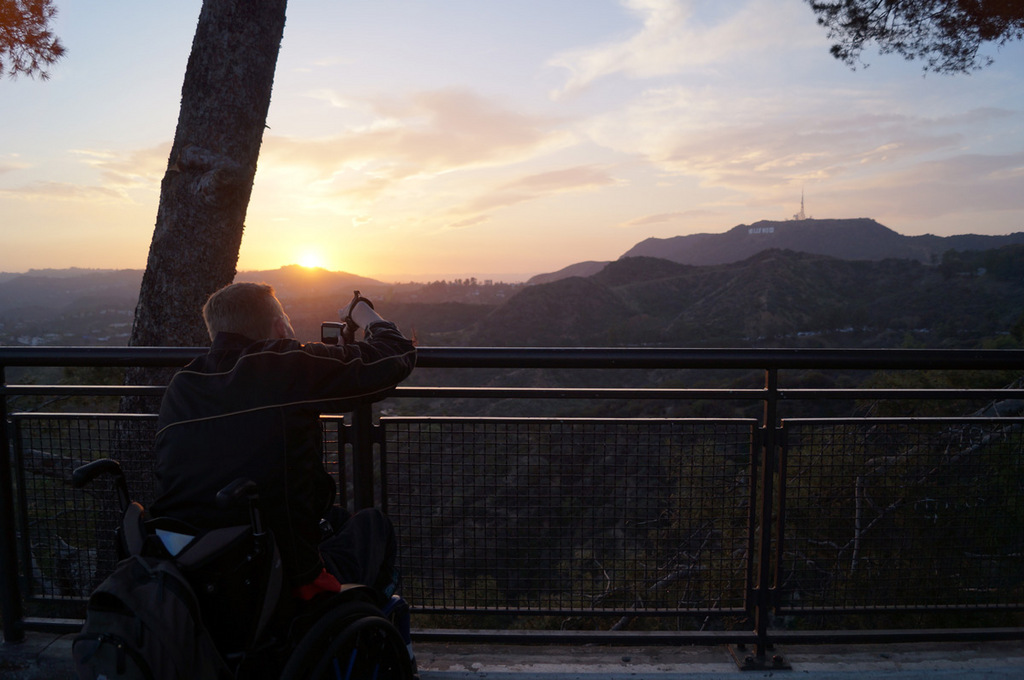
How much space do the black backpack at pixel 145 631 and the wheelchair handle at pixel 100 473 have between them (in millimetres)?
338

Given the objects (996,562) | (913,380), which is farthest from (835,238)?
(996,562)

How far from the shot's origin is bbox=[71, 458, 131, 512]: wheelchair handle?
192 centimetres

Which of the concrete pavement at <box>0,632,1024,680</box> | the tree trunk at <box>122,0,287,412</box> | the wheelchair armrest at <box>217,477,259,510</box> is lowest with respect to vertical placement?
the concrete pavement at <box>0,632,1024,680</box>

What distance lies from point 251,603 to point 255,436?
1.48 ft

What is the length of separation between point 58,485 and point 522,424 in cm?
214

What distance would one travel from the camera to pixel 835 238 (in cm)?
5231

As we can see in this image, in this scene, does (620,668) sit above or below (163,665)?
below

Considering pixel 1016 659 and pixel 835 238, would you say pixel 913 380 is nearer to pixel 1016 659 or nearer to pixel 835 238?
pixel 1016 659

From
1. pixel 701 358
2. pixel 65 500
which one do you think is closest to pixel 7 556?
pixel 65 500

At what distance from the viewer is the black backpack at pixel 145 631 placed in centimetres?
160

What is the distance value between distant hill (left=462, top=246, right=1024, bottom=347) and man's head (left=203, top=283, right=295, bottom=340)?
17042 mm

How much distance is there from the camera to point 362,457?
8.95 ft

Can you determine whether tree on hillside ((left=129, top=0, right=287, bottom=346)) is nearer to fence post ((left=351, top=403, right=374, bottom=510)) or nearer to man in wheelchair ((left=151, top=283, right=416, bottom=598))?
fence post ((left=351, top=403, right=374, bottom=510))

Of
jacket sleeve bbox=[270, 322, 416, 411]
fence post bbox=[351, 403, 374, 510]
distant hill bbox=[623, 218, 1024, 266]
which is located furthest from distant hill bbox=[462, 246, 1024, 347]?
jacket sleeve bbox=[270, 322, 416, 411]
